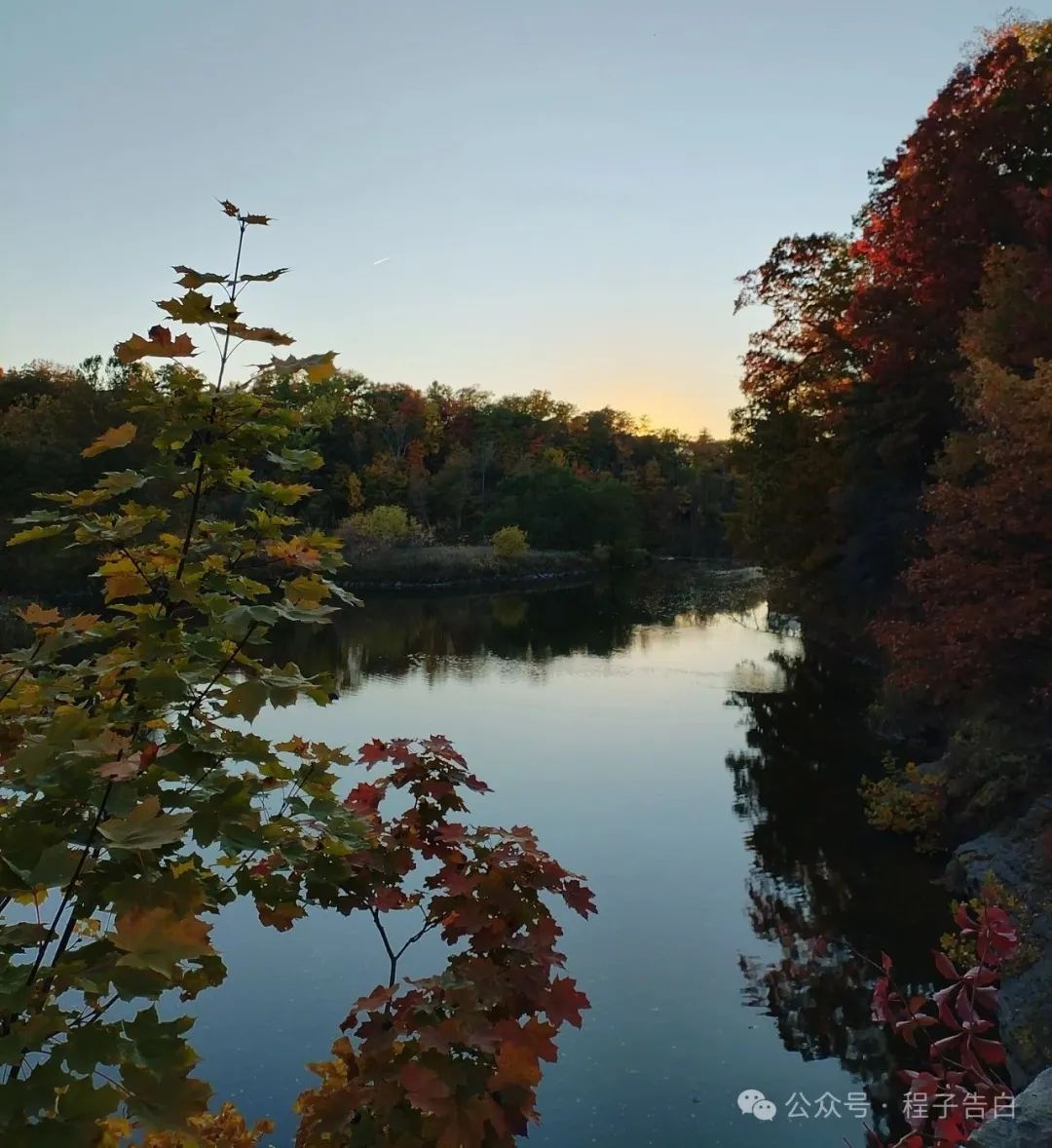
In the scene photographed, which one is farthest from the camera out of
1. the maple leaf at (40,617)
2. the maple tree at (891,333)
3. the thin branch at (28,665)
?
the maple tree at (891,333)

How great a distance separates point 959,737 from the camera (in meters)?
11.3

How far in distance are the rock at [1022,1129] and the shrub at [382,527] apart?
42344 millimetres

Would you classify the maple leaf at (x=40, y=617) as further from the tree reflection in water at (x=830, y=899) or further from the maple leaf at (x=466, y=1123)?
the tree reflection in water at (x=830, y=899)

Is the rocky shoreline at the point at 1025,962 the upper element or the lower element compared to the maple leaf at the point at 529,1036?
lower

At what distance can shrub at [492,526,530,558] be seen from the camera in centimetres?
4603

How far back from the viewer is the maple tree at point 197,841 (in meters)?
1.28

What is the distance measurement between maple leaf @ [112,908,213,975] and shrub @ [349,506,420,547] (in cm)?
4290

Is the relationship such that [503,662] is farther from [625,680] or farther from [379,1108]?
[379,1108]

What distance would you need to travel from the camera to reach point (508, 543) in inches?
1816

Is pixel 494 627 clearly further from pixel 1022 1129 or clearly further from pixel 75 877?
pixel 75 877

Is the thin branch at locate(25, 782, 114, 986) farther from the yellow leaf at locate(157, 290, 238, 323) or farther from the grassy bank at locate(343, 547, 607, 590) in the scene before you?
the grassy bank at locate(343, 547, 607, 590)

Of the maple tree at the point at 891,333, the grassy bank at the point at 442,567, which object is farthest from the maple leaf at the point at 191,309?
the grassy bank at the point at 442,567

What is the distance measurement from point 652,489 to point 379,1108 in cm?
6372

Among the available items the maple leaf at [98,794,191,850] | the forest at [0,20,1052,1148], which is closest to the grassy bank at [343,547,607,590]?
the forest at [0,20,1052,1148]
